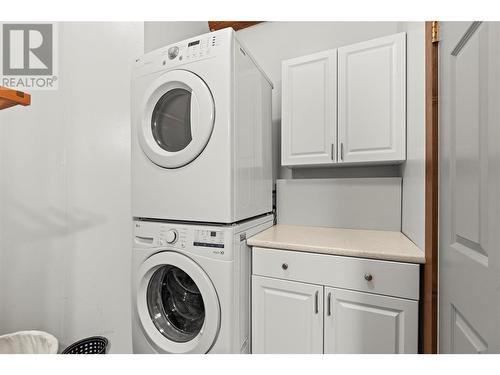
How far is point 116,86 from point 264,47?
3.97 feet

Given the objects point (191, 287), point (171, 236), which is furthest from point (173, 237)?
point (191, 287)

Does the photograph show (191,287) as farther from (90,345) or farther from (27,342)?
(27,342)

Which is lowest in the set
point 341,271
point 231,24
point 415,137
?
point 341,271

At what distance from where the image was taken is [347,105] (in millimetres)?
1522

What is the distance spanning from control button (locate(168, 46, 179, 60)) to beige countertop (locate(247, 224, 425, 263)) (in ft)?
3.39

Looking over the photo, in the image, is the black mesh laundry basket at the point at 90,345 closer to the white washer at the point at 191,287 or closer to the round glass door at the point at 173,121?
the white washer at the point at 191,287

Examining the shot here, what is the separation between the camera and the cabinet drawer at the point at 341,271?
104 centimetres

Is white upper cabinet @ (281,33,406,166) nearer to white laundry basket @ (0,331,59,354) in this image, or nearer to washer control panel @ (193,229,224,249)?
washer control panel @ (193,229,224,249)

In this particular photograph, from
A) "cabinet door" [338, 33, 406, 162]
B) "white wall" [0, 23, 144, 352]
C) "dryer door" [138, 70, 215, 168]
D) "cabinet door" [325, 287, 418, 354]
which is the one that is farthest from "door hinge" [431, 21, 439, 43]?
"white wall" [0, 23, 144, 352]

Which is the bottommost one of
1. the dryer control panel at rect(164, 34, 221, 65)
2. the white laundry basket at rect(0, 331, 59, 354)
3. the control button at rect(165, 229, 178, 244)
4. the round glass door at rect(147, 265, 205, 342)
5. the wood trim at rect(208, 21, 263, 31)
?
the white laundry basket at rect(0, 331, 59, 354)

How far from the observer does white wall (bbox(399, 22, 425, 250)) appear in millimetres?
1080

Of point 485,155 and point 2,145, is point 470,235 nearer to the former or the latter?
point 485,155

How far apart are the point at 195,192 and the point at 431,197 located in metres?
1.00

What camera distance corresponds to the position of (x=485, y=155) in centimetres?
64
